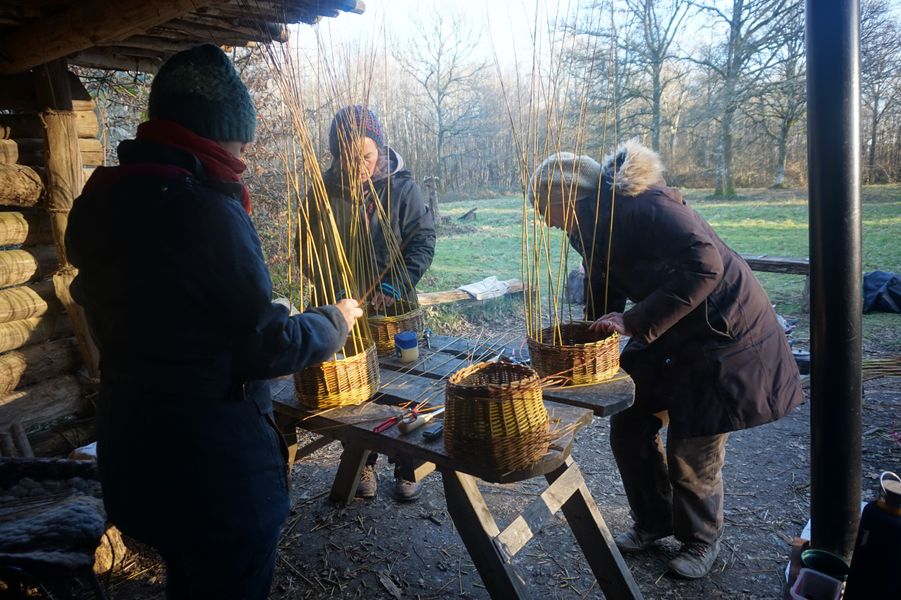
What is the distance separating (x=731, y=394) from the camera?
2.15 metres

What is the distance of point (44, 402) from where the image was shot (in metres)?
3.54

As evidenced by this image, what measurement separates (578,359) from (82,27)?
2.86 meters

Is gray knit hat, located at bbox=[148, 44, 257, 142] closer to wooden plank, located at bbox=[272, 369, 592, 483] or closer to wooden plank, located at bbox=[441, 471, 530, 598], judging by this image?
wooden plank, located at bbox=[272, 369, 592, 483]

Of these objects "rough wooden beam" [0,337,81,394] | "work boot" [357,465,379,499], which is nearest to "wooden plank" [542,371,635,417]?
"work boot" [357,465,379,499]

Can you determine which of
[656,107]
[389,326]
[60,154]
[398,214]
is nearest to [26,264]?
[60,154]

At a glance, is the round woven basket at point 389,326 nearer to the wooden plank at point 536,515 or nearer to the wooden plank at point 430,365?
the wooden plank at point 430,365

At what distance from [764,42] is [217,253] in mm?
17626

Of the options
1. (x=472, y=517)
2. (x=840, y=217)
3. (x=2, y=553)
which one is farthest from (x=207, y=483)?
(x=840, y=217)

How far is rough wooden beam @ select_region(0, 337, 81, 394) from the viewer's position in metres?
3.38

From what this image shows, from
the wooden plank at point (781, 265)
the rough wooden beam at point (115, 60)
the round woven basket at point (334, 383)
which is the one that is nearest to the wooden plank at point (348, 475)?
the round woven basket at point (334, 383)

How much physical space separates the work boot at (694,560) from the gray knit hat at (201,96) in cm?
245

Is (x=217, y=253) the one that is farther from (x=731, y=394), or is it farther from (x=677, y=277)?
(x=731, y=394)

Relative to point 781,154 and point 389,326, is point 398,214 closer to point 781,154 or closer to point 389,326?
point 389,326

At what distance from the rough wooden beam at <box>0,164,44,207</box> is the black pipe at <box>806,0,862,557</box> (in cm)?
407
